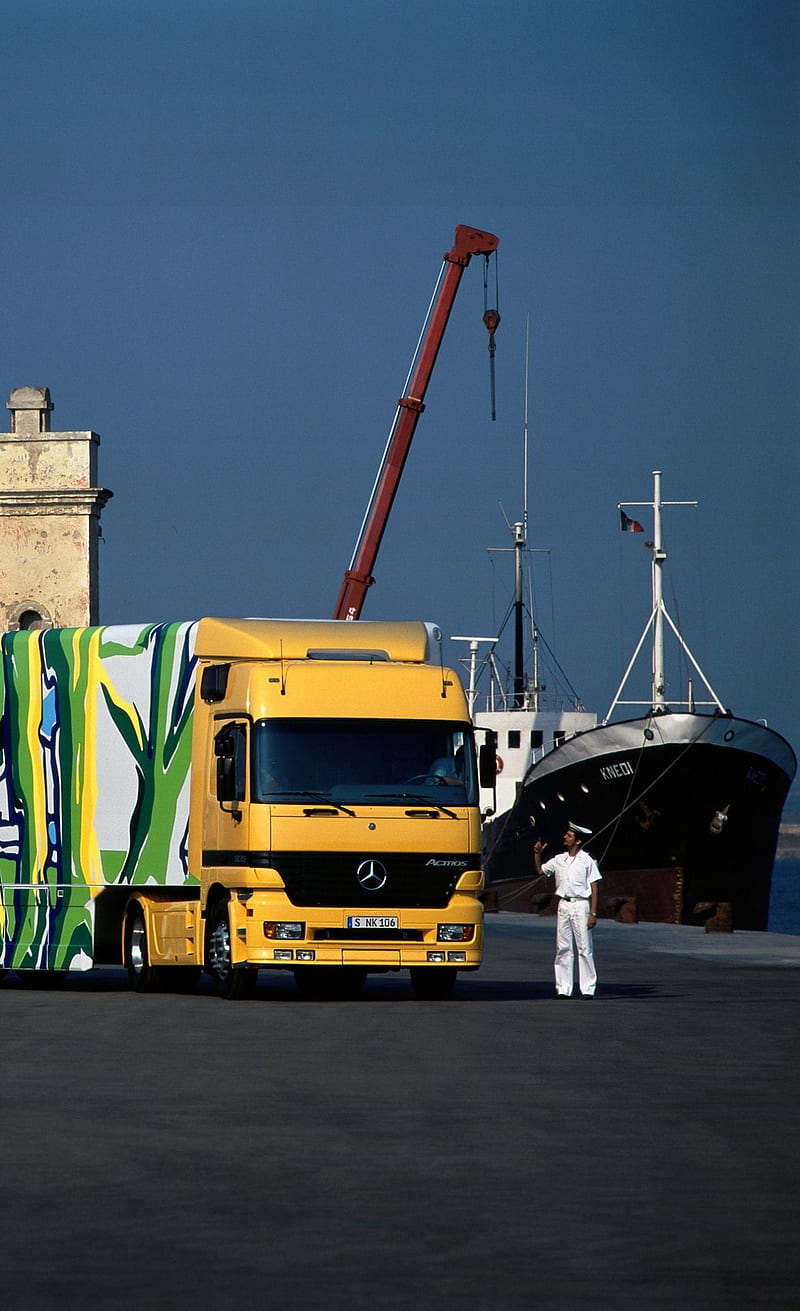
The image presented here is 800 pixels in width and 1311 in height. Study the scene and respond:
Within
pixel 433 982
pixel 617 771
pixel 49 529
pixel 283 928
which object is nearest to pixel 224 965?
pixel 283 928

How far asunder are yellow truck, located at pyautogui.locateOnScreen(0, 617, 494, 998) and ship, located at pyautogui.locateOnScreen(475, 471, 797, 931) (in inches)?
1146

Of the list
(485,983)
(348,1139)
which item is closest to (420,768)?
(485,983)

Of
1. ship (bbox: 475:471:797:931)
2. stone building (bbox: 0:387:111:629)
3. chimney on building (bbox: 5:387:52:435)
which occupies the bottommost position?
ship (bbox: 475:471:797:931)

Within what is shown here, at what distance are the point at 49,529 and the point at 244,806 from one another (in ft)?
94.3

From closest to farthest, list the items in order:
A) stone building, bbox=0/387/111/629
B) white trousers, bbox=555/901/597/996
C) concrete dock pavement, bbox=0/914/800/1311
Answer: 1. concrete dock pavement, bbox=0/914/800/1311
2. white trousers, bbox=555/901/597/996
3. stone building, bbox=0/387/111/629

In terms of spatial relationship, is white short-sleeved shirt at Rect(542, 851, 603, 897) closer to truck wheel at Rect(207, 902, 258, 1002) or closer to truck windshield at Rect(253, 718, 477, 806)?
truck windshield at Rect(253, 718, 477, 806)

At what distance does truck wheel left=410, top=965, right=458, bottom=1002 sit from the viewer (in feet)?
71.1

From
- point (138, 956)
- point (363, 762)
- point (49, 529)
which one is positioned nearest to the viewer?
point (363, 762)

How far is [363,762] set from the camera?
21.2 meters

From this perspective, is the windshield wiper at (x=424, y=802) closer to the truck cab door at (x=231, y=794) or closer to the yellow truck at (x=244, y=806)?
the yellow truck at (x=244, y=806)

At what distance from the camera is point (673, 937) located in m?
36.4

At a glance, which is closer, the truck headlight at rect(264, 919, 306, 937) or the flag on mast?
the truck headlight at rect(264, 919, 306, 937)

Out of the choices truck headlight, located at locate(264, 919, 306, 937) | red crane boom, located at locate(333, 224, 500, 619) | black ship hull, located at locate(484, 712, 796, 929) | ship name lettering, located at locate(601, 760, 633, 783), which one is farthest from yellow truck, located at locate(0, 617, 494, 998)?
red crane boom, located at locate(333, 224, 500, 619)

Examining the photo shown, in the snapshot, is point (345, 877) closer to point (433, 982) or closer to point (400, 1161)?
point (433, 982)
